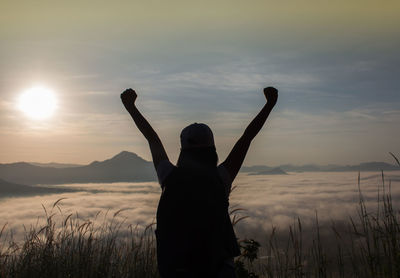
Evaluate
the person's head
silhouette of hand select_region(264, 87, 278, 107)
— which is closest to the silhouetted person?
the person's head

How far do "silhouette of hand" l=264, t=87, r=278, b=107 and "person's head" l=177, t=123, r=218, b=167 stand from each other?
105cm

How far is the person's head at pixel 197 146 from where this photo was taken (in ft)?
11.3

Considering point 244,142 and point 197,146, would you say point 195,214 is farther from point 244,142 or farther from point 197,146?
point 244,142

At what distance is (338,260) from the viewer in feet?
28.1

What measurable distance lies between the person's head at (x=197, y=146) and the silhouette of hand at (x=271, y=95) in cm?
105

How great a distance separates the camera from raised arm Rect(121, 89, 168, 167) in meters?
3.67

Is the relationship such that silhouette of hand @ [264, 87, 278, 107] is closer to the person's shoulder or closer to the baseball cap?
the baseball cap

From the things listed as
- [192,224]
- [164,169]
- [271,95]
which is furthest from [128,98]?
[192,224]

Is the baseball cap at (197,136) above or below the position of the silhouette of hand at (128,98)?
below

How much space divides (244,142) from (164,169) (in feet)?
2.64

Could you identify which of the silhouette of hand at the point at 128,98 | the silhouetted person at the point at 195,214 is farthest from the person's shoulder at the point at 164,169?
the silhouette of hand at the point at 128,98

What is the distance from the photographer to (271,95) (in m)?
4.34

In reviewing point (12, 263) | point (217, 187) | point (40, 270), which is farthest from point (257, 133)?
point (12, 263)

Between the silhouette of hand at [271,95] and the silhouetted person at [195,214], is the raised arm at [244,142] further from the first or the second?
the silhouetted person at [195,214]
